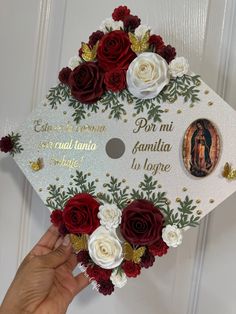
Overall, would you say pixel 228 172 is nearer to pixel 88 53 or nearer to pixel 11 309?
pixel 88 53

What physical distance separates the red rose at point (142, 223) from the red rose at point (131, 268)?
3 centimetres

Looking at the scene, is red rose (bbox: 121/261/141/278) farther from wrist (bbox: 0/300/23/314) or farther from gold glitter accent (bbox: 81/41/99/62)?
gold glitter accent (bbox: 81/41/99/62)

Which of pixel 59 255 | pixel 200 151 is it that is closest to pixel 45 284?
pixel 59 255

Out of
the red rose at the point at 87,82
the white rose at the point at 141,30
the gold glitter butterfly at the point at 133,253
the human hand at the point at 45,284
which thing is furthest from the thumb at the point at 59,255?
the white rose at the point at 141,30

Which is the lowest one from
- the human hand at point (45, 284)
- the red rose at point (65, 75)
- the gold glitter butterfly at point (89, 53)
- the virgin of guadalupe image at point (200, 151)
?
the human hand at point (45, 284)

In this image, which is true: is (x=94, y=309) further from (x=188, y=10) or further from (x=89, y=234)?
(x=188, y=10)

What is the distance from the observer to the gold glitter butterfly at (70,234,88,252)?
53 centimetres

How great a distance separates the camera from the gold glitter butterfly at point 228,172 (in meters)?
0.47

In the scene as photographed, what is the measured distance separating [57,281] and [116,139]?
0.86 feet

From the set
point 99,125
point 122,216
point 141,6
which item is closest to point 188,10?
point 141,6

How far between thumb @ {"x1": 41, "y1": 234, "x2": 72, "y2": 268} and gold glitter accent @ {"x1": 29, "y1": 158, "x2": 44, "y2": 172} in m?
0.12

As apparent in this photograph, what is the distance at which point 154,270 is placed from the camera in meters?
0.64

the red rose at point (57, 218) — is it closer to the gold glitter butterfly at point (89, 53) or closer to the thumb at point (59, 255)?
the thumb at point (59, 255)

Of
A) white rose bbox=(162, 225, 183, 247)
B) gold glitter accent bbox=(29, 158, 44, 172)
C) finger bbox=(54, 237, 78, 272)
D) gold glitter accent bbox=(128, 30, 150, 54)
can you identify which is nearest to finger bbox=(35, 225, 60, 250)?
finger bbox=(54, 237, 78, 272)
